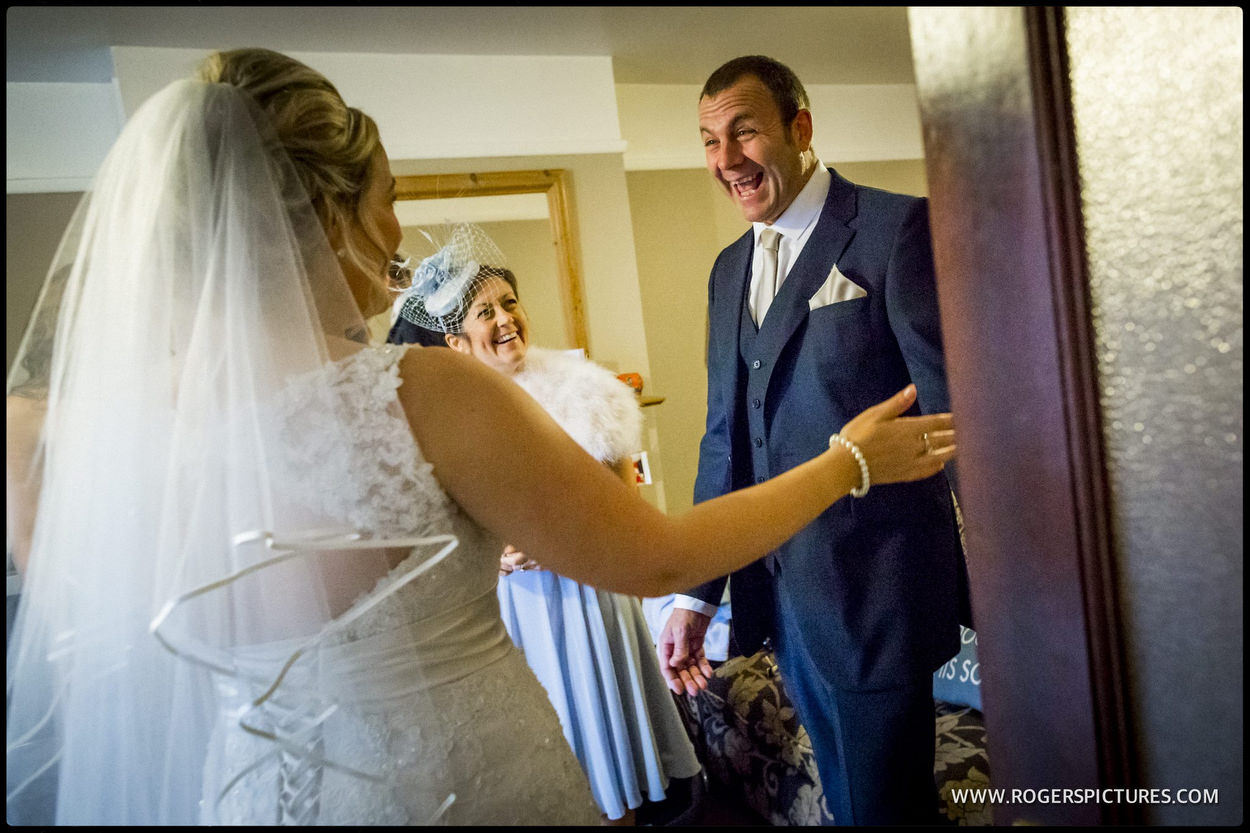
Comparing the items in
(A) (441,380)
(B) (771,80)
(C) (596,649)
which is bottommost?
(C) (596,649)

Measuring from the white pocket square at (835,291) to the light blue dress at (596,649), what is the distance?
98 cm

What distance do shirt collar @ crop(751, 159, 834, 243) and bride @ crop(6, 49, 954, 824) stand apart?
21.6 inches

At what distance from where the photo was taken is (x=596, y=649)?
6.56 ft

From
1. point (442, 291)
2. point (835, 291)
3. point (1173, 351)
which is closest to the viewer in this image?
point (1173, 351)

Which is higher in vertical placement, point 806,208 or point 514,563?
point 806,208

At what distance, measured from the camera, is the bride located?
664mm

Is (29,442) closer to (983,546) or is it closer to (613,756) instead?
(983,546)

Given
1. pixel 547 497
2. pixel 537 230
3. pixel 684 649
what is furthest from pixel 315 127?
pixel 537 230

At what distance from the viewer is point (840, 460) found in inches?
31.7

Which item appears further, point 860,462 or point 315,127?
point 860,462

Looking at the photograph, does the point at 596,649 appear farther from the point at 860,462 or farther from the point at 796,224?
the point at 860,462

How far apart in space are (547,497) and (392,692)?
25 centimetres

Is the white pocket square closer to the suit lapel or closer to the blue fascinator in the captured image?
the suit lapel

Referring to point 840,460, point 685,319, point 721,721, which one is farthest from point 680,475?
point 840,460
